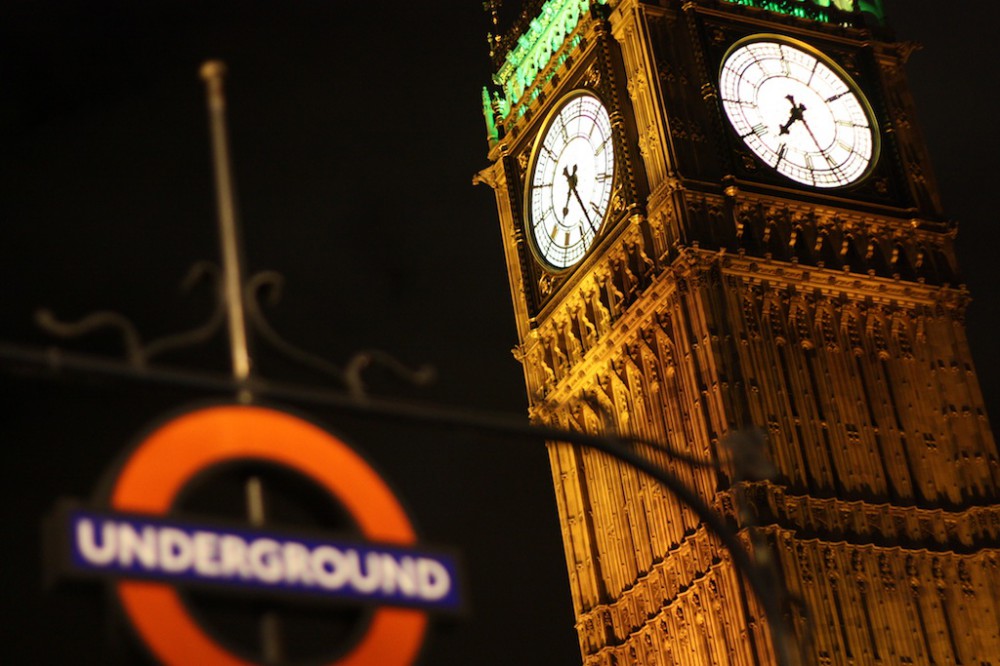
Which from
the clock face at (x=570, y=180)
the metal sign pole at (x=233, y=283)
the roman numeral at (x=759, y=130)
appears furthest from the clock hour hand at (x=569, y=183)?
the metal sign pole at (x=233, y=283)

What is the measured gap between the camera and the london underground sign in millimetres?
9594

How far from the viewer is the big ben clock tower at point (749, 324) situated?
40.2 metres

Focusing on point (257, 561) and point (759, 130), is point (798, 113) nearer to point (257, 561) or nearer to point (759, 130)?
point (759, 130)

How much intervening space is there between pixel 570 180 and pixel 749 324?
19.4 ft

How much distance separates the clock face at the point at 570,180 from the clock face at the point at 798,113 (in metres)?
2.89

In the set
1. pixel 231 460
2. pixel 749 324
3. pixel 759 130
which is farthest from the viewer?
pixel 759 130

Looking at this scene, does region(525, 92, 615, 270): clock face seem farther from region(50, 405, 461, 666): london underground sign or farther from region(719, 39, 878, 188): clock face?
region(50, 405, 461, 666): london underground sign

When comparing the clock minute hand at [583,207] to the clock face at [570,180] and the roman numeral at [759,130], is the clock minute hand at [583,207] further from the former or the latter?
the roman numeral at [759,130]

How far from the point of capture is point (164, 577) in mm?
9711

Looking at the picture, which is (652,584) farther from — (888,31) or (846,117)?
(888,31)

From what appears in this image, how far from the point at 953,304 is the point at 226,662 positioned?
120 feet

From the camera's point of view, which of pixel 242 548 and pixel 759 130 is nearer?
pixel 242 548

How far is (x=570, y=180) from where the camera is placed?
45531 mm

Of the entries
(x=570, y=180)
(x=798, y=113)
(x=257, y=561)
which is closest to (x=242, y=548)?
(x=257, y=561)
